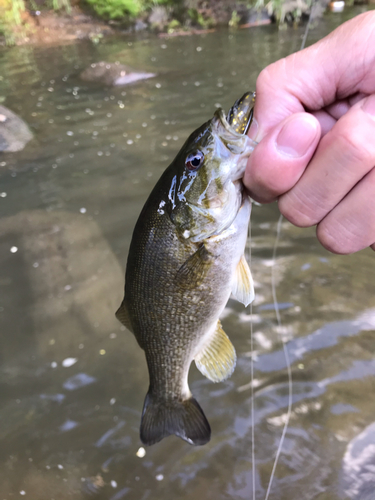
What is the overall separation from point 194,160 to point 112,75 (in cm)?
781

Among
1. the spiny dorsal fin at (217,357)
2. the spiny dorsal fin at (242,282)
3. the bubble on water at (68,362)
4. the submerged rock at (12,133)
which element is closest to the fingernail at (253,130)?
the spiny dorsal fin at (242,282)

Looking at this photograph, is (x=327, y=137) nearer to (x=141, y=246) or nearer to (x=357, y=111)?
(x=357, y=111)

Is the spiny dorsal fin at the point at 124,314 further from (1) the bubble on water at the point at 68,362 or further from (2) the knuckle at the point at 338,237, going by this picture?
(1) the bubble on water at the point at 68,362

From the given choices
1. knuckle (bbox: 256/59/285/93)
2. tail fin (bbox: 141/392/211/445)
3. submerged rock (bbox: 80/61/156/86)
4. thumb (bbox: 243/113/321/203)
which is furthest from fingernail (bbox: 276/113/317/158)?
submerged rock (bbox: 80/61/156/86)

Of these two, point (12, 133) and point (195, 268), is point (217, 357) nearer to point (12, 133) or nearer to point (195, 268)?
point (195, 268)

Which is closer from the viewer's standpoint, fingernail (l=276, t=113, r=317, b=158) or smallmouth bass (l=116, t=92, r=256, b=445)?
fingernail (l=276, t=113, r=317, b=158)

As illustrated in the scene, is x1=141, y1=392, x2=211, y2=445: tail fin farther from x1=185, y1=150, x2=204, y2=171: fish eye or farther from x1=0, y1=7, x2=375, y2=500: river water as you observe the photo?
x1=185, y1=150, x2=204, y2=171: fish eye

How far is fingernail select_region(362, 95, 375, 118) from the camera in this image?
106cm

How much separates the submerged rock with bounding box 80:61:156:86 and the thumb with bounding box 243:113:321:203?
7.71 metres

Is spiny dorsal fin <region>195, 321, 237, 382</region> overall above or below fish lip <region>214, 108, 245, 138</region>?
below

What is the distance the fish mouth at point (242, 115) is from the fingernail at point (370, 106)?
1.26 ft

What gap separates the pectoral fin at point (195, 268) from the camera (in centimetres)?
140

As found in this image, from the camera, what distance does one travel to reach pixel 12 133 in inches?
227

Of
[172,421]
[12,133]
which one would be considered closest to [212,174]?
[172,421]
